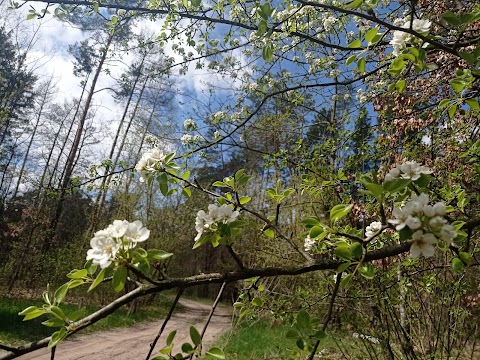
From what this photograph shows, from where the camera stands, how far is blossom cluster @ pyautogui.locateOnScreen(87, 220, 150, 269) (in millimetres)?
900

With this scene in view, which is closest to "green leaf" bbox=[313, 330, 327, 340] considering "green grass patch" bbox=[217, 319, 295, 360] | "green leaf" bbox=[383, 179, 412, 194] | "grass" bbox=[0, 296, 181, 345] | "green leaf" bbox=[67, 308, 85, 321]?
"green leaf" bbox=[383, 179, 412, 194]

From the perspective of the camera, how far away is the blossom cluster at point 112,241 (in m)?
0.90

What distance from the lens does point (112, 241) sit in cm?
92

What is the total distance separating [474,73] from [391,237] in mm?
1172

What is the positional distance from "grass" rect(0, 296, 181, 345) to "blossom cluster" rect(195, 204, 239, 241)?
16.5 feet

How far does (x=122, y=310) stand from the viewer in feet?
38.4

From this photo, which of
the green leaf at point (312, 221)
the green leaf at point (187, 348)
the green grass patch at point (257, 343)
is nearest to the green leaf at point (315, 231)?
the green leaf at point (312, 221)

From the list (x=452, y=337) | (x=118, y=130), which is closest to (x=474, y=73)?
(x=452, y=337)

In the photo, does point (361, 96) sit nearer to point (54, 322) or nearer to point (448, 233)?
point (448, 233)

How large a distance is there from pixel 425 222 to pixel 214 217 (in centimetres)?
60

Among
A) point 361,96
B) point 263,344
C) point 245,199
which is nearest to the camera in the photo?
point 245,199

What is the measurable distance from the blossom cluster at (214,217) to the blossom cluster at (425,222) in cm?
49

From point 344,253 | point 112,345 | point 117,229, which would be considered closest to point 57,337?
point 117,229

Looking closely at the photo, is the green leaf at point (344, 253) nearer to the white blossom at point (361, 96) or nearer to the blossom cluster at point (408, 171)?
the blossom cluster at point (408, 171)
